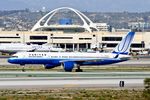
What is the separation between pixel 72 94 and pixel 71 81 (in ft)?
38.6

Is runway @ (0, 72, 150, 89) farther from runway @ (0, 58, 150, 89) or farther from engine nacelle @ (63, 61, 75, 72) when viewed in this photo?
engine nacelle @ (63, 61, 75, 72)

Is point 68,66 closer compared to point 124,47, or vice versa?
point 68,66

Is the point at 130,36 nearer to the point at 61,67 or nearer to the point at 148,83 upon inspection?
the point at 61,67

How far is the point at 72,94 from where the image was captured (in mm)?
54875

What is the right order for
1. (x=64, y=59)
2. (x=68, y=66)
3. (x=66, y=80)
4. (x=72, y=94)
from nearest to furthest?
(x=72, y=94), (x=66, y=80), (x=68, y=66), (x=64, y=59)

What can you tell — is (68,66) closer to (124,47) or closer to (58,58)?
(58,58)

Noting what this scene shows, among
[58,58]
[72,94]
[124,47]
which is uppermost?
[124,47]

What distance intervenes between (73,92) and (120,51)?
1492 inches

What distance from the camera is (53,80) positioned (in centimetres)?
6762

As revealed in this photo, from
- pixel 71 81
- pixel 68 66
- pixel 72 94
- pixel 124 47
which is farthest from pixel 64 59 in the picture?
pixel 72 94

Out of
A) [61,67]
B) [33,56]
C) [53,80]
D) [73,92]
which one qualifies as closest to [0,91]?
[73,92]

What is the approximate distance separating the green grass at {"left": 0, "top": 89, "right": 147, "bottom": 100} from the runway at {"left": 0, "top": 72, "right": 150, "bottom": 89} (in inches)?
150

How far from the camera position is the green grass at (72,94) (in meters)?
52.0

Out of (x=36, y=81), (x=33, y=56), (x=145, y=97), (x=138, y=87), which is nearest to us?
(x=145, y=97)
